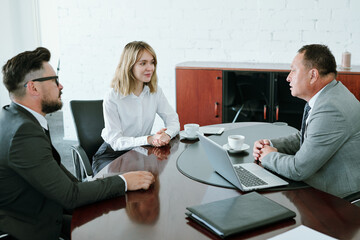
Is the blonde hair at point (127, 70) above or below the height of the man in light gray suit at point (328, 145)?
above

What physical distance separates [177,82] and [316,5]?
1576 mm

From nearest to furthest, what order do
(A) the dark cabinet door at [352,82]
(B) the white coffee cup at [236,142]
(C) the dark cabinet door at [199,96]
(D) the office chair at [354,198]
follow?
(D) the office chair at [354,198] → (B) the white coffee cup at [236,142] → (A) the dark cabinet door at [352,82] → (C) the dark cabinet door at [199,96]

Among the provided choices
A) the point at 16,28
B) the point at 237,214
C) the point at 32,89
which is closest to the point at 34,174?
the point at 32,89

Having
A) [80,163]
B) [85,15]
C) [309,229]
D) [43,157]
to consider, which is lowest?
[80,163]

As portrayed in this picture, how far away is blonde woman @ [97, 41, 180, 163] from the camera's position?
2787mm

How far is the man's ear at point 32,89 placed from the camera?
187 cm

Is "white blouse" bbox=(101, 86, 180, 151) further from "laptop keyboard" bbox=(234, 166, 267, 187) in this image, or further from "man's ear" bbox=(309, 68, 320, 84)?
"man's ear" bbox=(309, 68, 320, 84)

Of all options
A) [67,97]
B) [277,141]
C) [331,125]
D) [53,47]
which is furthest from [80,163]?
[53,47]

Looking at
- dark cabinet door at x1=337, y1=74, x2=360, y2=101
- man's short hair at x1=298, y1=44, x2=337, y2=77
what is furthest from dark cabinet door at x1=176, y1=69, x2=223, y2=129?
man's short hair at x1=298, y1=44, x2=337, y2=77

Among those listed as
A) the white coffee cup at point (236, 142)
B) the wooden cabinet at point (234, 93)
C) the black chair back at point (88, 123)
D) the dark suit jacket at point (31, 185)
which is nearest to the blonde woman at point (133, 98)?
the black chair back at point (88, 123)

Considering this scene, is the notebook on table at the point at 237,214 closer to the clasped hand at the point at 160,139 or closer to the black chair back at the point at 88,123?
the clasped hand at the point at 160,139

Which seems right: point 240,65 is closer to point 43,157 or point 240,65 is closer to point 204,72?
point 204,72

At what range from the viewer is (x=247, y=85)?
4.16 m

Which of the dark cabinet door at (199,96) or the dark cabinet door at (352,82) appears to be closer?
the dark cabinet door at (352,82)
